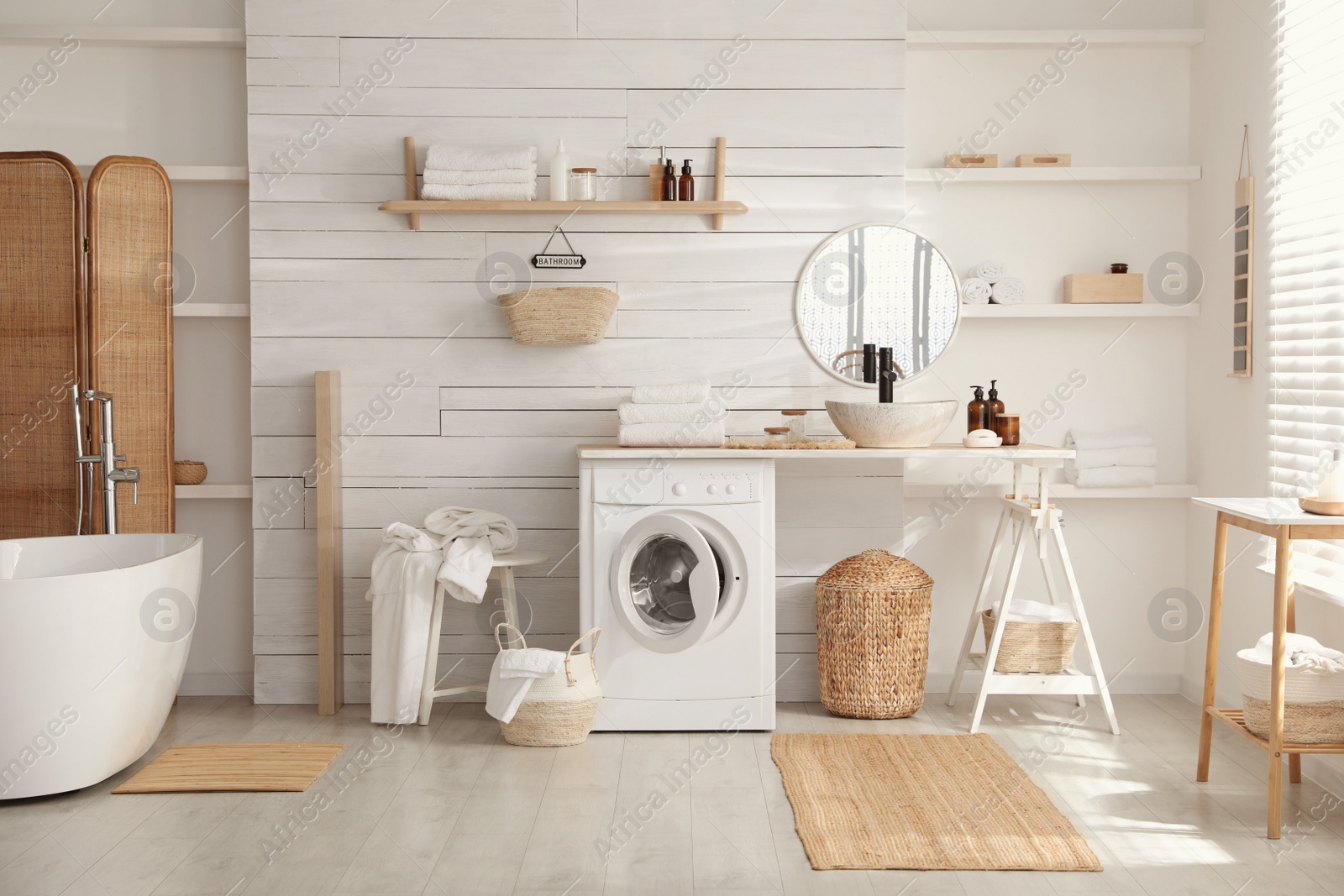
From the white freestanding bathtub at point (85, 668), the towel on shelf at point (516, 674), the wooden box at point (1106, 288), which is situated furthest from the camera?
the wooden box at point (1106, 288)

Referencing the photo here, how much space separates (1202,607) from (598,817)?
2.43m

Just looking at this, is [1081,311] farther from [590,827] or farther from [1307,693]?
[590,827]

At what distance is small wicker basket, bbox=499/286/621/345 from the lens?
3.57 m

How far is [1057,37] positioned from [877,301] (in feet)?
3.67

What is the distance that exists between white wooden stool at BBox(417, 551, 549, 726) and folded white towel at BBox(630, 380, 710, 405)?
2.04 feet

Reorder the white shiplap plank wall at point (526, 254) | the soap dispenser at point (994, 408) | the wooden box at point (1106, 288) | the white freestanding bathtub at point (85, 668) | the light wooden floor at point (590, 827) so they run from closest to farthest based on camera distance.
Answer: the light wooden floor at point (590, 827), the white freestanding bathtub at point (85, 668), the soap dispenser at point (994, 408), the white shiplap plank wall at point (526, 254), the wooden box at point (1106, 288)

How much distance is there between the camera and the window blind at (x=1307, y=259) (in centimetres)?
297

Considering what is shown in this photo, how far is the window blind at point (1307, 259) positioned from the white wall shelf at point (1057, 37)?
0.53 metres

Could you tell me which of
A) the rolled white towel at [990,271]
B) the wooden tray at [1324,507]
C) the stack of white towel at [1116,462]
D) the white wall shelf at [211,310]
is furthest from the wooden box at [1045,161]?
the white wall shelf at [211,310]

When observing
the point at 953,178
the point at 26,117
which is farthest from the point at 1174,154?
the point at 26,117

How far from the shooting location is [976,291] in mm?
3873

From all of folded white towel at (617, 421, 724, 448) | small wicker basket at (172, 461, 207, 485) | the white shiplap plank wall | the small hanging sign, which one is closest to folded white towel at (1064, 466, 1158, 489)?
the white shiplap plank wall

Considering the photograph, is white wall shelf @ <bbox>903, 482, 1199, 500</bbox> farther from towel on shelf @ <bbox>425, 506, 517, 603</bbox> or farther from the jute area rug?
towel on shelf @ <bbox>425, 506, 517, 603</bbox>

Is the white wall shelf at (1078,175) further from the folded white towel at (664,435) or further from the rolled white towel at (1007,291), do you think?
the folded white towel at (664,435)
